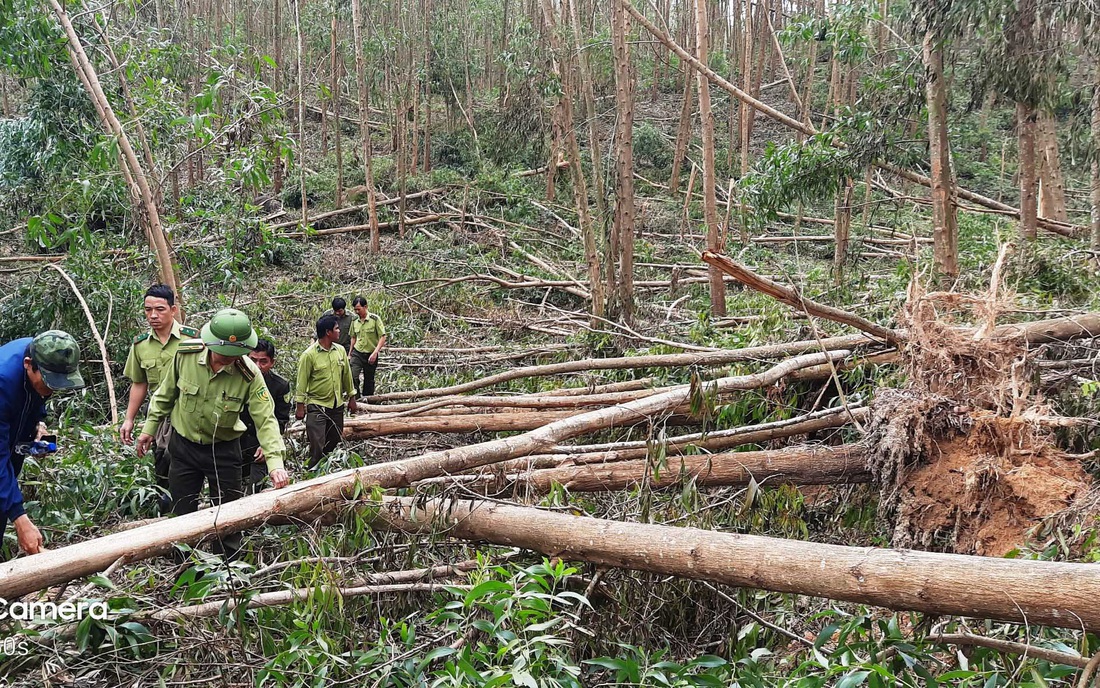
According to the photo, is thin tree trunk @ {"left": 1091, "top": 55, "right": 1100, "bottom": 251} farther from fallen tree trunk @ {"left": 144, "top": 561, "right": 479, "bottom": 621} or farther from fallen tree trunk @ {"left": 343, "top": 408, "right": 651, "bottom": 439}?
fallen tree trunk @ {"left": 144, "top": 561, "right": 479, "bottom": 621}

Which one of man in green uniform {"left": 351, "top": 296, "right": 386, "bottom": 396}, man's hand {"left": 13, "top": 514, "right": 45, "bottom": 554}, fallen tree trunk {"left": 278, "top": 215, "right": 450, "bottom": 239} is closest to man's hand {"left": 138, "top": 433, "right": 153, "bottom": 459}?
man's hand {"left": 13, "top": 514, "right": 45, "bottom": 554}

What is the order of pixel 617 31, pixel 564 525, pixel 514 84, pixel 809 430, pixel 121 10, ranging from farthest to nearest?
pixel 514 84 → pixel 121 10 → pixel 617 31 → pixel 809 430 → pixel 564 525

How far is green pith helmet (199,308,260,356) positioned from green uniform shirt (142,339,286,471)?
162 millimetres

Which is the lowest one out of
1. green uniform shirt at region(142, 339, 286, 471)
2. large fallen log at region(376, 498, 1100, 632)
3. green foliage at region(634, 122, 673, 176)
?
large fallen log at region(376, 498, 1100, 632)

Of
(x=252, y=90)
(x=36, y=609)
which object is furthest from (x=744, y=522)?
(x=252, y=90)

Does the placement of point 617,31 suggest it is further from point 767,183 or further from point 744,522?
point 744,522

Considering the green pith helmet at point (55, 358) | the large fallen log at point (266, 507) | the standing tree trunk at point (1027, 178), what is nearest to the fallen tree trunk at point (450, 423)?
the large fallen log at point (266, 507)

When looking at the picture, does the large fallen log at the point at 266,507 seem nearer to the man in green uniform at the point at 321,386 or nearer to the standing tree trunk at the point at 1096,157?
the man in green uniform at the point at 321,386

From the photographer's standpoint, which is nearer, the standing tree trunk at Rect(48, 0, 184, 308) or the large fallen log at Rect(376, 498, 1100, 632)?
the large fallen log at Rect(376, 498, 1100, 632)

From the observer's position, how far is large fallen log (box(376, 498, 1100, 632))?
2.52 m

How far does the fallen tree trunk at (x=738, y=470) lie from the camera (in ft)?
15.0

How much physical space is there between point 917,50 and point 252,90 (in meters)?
7.38

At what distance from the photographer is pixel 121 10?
38.9 ft

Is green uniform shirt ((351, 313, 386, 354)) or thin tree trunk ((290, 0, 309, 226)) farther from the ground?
thin tree trunk ((290, 0, 309, 226))
